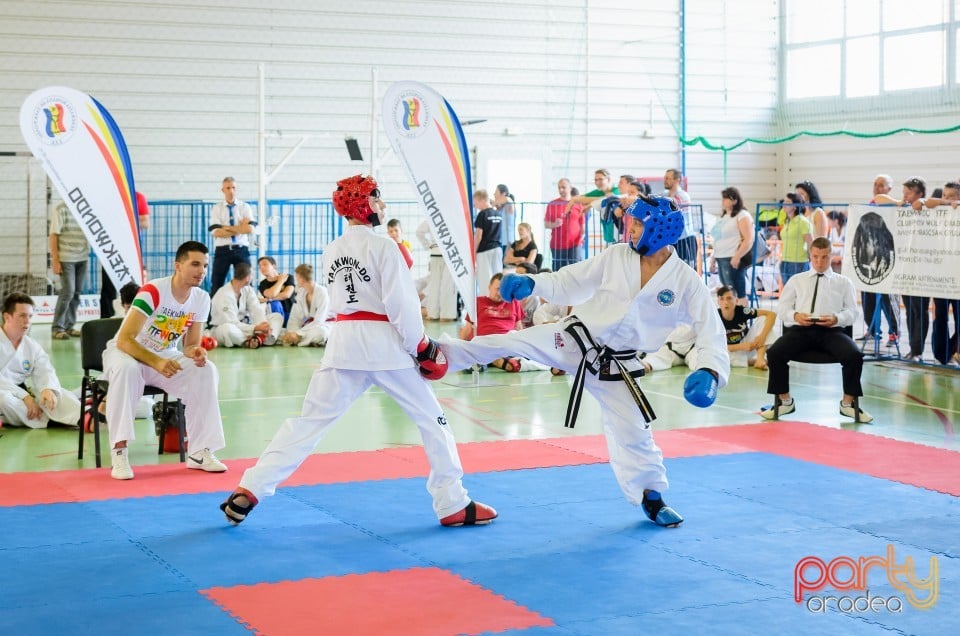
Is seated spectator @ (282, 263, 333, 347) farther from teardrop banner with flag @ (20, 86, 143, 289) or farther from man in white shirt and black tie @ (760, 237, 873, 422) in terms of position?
man in white shirt and black tie @ (760, 237, 873, 422)

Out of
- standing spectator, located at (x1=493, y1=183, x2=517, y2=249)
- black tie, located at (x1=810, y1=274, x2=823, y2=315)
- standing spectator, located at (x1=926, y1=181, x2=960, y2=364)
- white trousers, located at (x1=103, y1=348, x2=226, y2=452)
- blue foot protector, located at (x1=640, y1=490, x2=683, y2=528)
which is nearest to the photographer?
blue foot protector, located at (x1=640, y1=490, x2=683, y2=528)

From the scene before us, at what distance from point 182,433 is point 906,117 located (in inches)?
574

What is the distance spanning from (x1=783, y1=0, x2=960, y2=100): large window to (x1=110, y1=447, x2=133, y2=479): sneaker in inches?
581

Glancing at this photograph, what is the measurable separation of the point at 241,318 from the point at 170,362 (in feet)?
22.5

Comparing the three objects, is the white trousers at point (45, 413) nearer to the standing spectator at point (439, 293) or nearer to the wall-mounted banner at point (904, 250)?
the wall-mounted banner at point (904, 250)

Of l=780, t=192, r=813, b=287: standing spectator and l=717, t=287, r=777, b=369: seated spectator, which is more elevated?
l=780, t=192, r=813, b=287: standing spectator

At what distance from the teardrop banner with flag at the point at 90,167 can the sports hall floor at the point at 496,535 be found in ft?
4.57

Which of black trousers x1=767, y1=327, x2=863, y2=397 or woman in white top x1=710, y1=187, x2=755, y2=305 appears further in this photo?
woman in white top x1=710, y1=187, x2=755, y2=305

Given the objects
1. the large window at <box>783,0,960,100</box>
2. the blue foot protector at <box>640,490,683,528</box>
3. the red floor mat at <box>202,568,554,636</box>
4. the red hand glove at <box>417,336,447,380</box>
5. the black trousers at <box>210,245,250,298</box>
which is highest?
the large window at <box>783,0,960,100</box>

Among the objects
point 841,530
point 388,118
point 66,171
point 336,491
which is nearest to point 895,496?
point 841,530

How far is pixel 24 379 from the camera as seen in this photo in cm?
768

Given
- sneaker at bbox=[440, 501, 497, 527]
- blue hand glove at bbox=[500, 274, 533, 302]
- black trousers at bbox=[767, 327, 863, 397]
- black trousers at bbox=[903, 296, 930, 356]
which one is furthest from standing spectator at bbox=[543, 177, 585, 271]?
blue hand glove at bbox=[500, 274, 533, 302]

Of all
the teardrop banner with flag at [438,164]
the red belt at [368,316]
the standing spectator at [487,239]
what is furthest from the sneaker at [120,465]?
the standing spectator at [487,239]

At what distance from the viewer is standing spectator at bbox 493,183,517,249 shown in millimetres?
13773
